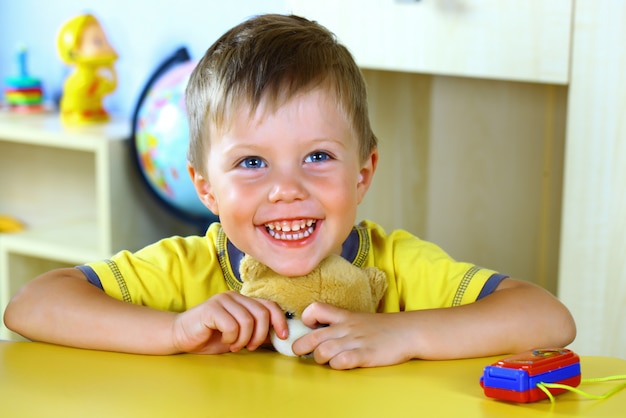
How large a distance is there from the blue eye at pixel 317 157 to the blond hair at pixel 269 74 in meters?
0.05

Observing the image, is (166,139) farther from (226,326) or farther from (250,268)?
(226,326)

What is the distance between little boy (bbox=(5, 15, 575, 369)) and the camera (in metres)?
0.87

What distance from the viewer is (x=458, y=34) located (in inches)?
54.5

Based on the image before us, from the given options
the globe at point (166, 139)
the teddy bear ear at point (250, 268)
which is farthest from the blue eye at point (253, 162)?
the globe at point (166, 139)

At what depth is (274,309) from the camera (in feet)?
2.94

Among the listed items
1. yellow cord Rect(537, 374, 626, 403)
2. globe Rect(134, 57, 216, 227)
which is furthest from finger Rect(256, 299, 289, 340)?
globe Rect(134, 57, 216, 227)

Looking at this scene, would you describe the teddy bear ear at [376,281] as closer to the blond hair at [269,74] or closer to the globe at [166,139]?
the blond hair at [269,74]

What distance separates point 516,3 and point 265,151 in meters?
0.56

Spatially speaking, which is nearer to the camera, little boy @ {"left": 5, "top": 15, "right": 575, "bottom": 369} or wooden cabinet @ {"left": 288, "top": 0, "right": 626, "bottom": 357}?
little boy @ {"left": 5, "top": 15, "right": 575, "bottom": 369}

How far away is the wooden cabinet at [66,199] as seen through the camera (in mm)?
2137

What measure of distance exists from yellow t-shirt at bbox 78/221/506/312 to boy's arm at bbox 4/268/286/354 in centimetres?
5

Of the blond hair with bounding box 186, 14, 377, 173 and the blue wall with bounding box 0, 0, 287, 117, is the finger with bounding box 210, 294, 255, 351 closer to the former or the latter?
the blond hair with bounding box 186, 14, 377, 173

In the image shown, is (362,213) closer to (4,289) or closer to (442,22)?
(442,22)

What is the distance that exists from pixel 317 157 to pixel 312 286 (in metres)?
0.13
